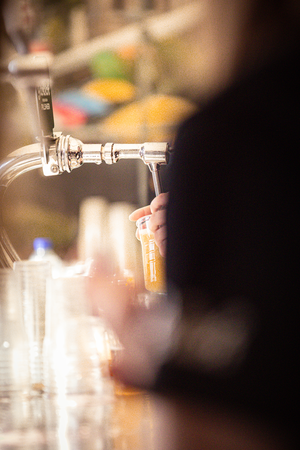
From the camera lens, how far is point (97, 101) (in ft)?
5.68

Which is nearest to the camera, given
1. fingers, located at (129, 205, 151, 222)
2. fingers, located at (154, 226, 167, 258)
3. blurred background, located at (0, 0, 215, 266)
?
fingers, located at (154, 226, 167, 258)

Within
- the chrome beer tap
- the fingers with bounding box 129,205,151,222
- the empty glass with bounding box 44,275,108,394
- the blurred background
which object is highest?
the blurred background

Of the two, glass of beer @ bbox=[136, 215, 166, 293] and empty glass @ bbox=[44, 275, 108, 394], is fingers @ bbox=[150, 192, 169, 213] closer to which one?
glass of beer @ bbox=[136, 215, 166, 293]

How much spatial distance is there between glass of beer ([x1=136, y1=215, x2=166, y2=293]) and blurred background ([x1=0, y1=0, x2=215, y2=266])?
29.3 inches

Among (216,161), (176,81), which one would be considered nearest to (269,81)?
(216,161)

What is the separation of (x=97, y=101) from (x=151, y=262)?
116cm

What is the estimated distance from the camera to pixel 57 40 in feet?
5.55

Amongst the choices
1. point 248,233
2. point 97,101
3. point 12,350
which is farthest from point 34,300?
point 97,101

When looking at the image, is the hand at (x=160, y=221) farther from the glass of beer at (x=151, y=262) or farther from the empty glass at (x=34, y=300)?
the empty glass at (x=34, y=300)

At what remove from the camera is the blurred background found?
5.08ft

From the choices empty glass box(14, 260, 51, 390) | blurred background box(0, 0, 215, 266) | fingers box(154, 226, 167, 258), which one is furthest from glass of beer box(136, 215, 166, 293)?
blurred background box(0, 0, 215, 266)

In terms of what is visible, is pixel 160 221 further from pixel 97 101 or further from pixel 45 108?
pixel 97 101

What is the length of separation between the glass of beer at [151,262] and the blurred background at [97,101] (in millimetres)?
744

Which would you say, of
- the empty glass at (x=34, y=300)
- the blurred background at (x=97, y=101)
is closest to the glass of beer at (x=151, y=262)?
the empty glass at (x=34, y=300)
